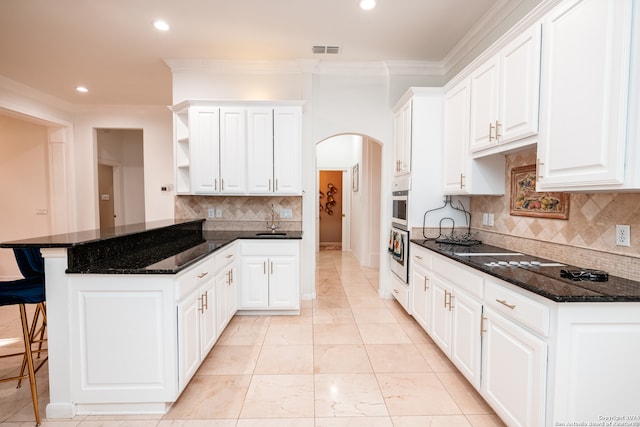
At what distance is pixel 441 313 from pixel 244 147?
8.91ft

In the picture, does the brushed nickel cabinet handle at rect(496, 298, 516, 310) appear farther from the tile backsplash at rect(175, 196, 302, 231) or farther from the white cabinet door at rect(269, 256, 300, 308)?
the tile backsplash at rect(175, 196, 302, 231)

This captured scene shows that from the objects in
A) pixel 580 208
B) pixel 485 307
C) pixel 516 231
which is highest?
pixel 580 208

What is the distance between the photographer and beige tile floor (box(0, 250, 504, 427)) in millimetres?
1844

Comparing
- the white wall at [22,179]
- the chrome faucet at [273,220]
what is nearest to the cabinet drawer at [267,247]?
the chrome faucet at [273,220]

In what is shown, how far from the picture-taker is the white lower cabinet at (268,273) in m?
3.35

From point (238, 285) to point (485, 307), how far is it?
243 cm

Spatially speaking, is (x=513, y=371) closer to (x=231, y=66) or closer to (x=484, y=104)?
(x=484, y=104)

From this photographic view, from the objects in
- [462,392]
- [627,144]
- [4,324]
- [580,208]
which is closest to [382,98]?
[580,208]

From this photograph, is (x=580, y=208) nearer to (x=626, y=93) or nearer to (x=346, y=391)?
(x=626, y=93)

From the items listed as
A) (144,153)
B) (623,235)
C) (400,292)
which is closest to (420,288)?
(400,292)

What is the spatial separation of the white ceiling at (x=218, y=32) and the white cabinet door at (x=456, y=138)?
0.71 meters

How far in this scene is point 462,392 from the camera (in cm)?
211

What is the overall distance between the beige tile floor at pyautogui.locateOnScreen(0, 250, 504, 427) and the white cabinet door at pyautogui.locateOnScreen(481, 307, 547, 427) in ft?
0.87

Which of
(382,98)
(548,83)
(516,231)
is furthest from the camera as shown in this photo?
(382,98)
